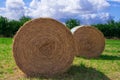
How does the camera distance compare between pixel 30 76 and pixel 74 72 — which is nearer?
pixel 30 76

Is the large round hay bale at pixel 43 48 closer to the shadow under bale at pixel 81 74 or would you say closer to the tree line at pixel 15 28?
the shadow under bale at pixel 81 74

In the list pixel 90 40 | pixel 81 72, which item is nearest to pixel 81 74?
pixel 81 72

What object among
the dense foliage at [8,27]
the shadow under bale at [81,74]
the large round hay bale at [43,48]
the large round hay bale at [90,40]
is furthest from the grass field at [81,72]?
the dense foliage at [8,27]

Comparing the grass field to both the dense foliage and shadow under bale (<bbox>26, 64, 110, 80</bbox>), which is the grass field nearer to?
shadow under bale (<bbox>26, 64, 110, 80</bbox>)

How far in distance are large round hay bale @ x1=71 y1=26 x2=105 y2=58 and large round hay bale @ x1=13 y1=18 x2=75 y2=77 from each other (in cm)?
495

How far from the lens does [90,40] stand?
49.6 ft

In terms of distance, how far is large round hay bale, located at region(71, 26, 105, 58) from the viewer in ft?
48.9

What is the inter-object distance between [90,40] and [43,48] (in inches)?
216

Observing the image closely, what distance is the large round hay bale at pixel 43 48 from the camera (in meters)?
9.55

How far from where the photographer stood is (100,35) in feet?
49.4

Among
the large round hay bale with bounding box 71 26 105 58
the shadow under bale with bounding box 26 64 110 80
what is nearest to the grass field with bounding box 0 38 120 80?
the shadow under bale with bounding box 26 64 110 80

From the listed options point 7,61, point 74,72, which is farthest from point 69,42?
point 7,61

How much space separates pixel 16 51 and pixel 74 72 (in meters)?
1.83

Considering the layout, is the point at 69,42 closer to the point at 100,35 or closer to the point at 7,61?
the point at 7,61
